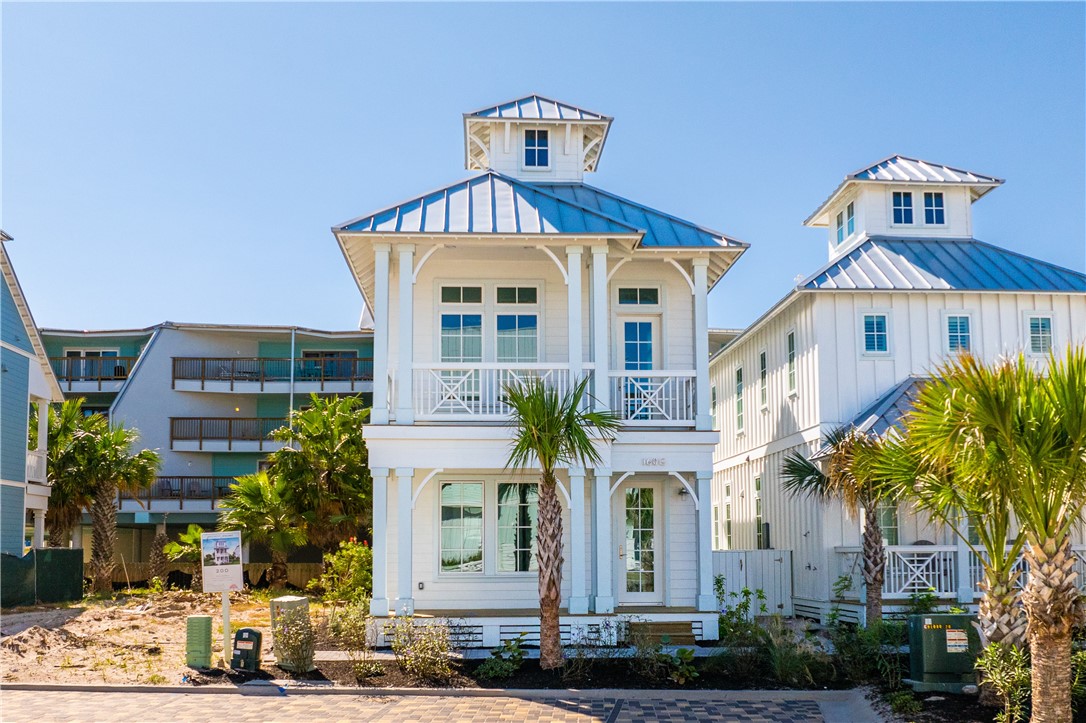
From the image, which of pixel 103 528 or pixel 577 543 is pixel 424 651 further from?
pixel 103 528

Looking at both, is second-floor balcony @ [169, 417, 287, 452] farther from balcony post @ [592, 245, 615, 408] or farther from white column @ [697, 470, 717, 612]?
white column @ [697, 470, 717, 612]

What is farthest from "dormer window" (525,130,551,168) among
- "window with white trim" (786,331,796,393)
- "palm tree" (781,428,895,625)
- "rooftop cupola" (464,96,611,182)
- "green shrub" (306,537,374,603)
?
"green shrub" (306,537,374,603)

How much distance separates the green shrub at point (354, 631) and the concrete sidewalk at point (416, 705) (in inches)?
70.1

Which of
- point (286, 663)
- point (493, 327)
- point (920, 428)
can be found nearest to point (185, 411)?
point (493, 327)

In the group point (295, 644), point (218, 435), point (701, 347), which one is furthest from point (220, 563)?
point (218, 435)

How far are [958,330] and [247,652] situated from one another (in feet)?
48.8

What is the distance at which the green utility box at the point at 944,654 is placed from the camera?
43.2 feet

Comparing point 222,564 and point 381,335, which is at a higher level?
point 381,335

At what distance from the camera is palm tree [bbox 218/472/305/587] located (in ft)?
83.8

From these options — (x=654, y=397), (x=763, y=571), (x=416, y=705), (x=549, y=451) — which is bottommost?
(x=416, y=705)

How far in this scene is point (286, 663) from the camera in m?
15.3

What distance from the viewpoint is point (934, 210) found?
24.9 metres

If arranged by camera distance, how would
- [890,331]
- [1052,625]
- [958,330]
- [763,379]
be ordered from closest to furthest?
[1052,625] < [890,331] < [958,330] < [763,379]

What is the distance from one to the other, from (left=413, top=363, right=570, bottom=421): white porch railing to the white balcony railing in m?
14.2
